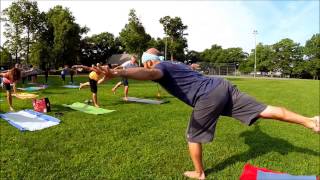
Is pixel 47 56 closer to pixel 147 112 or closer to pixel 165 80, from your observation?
pixel 147 112

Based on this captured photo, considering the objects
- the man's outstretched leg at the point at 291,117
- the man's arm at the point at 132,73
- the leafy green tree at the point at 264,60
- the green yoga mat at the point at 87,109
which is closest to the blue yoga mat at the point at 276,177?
the man's outstretched leg at the point at 291,117

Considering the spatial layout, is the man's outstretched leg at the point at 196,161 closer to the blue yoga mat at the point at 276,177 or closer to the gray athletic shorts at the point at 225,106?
the gray athletic shorts at the point at 225,106

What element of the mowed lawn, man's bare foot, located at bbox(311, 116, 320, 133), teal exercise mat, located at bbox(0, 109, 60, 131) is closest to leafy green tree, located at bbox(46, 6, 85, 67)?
teal exercise mat, located at bbox(0, 109, 60, 131)

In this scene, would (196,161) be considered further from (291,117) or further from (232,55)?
(232,55)

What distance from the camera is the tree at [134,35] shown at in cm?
4569

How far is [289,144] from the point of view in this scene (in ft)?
27.4

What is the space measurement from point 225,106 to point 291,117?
37.6 inches

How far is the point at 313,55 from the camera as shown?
9756 centimetres

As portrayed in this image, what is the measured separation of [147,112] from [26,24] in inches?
2205

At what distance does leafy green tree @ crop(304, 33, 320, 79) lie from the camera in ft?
293

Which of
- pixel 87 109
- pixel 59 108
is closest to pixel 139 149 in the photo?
pixel 87 109

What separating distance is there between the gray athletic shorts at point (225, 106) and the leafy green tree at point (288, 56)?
95.2m

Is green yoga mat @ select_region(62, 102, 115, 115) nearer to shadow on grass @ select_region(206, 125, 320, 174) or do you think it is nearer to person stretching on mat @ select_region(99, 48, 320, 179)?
shadow on grass @ select_region(206, 125, 320, 174)

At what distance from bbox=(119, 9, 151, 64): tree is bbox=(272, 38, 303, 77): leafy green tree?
6003 cm
